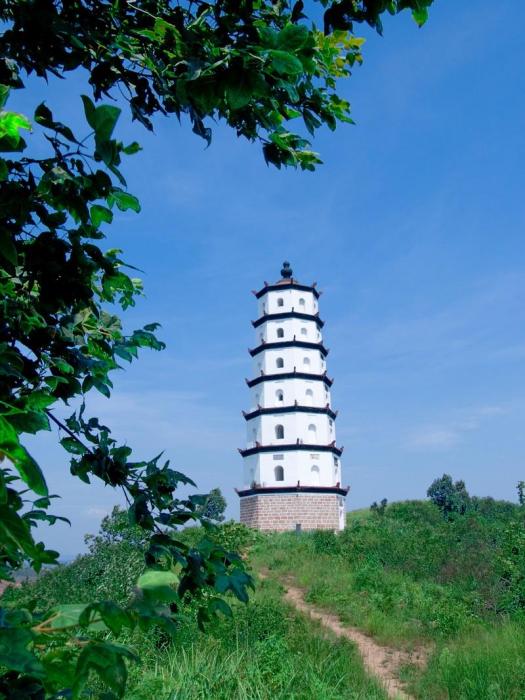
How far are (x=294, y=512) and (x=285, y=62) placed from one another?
2754cm

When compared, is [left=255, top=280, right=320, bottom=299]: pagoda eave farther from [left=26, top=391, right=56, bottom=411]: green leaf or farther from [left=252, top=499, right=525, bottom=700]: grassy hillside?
[left=26, top=391, right=56, bottom=411]: green leaf

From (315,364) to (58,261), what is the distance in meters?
29.5

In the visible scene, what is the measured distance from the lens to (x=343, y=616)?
1195cm

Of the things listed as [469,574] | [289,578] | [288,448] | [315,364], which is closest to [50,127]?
[469,574]

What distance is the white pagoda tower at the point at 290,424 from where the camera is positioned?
27812 millimetres

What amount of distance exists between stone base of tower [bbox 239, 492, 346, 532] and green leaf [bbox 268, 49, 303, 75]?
27133 millimetres

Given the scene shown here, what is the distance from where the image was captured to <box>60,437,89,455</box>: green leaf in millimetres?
2148

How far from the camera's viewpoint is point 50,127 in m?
1.63

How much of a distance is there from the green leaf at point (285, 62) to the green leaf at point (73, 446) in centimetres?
151

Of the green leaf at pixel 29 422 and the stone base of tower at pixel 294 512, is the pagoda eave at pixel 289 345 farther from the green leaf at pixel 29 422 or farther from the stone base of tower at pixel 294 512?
the green leaf at pixel 29 422

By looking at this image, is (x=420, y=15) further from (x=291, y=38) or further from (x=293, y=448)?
(x=293, y=448)

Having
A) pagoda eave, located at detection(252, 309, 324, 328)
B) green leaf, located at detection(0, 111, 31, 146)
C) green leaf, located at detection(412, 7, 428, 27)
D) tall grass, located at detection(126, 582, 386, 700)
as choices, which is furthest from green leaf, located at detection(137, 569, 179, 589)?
pagoda eave, located at detection(252, 309, 324, 328)

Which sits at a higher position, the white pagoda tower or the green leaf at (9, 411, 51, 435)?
A: the white pagoda tower

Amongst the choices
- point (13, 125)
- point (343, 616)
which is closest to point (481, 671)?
point (343, 616)
